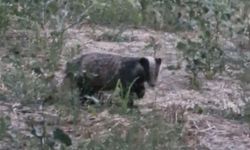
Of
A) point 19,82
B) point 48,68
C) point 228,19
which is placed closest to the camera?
point 19,82

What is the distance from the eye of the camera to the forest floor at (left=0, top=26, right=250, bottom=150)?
6.25 metres

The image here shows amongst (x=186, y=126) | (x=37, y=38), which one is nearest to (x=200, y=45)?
(x=37, y=38)

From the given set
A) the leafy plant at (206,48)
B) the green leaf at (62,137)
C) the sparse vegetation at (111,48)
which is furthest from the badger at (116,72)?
the green leaf at (62,137)

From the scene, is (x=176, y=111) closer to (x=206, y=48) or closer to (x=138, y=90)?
(x=138, y=90)

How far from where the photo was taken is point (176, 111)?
6770mm

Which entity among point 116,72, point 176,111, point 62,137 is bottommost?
point 176,111

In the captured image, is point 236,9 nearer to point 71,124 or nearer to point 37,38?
point 37,38

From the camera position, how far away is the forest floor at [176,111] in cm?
625

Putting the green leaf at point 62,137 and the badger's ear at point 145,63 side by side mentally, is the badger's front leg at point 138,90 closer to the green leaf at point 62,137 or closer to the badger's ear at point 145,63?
the badger's ear at point 145,63

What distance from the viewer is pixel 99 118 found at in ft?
21.4

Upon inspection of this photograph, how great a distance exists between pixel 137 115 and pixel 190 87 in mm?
1766

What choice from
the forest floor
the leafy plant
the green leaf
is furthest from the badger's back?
the green leaf

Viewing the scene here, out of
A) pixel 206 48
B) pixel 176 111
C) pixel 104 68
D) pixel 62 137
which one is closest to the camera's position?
pixel 62 137

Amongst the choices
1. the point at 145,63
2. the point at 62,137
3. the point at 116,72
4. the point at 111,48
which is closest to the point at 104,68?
the point at 116,72
